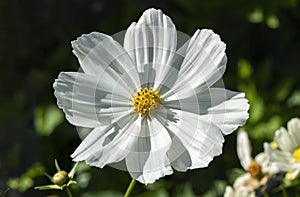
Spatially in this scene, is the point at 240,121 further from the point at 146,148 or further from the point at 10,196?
the point at 10,196

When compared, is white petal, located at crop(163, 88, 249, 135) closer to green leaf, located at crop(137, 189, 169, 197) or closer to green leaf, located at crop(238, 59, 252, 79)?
green leaf, located at crop(137, 189, 169, 197)

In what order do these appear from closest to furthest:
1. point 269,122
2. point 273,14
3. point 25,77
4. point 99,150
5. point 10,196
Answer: point 99,150 → point 269,122 → point 273,14 → point 10,196 → point 25,77

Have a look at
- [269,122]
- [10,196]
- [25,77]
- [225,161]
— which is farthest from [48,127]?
[269,122]

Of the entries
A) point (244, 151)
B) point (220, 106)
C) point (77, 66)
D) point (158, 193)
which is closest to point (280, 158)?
point (244, 151)

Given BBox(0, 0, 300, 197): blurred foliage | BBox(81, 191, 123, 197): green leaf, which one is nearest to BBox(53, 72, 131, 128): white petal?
BBox(0, 0, 300, 197): blurred foliage

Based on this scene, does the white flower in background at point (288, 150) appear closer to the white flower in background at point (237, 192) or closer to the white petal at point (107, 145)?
the white flower in background at point (237, 192)

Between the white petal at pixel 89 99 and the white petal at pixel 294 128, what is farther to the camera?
the white petal at pixel 294 128

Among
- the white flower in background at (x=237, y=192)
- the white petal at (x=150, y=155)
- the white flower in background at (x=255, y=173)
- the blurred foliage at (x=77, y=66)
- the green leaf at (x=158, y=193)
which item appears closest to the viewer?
the white petal at (x=150, y=155)

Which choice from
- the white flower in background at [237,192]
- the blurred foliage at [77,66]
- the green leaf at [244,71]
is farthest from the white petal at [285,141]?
the green leaf at [244,71]
